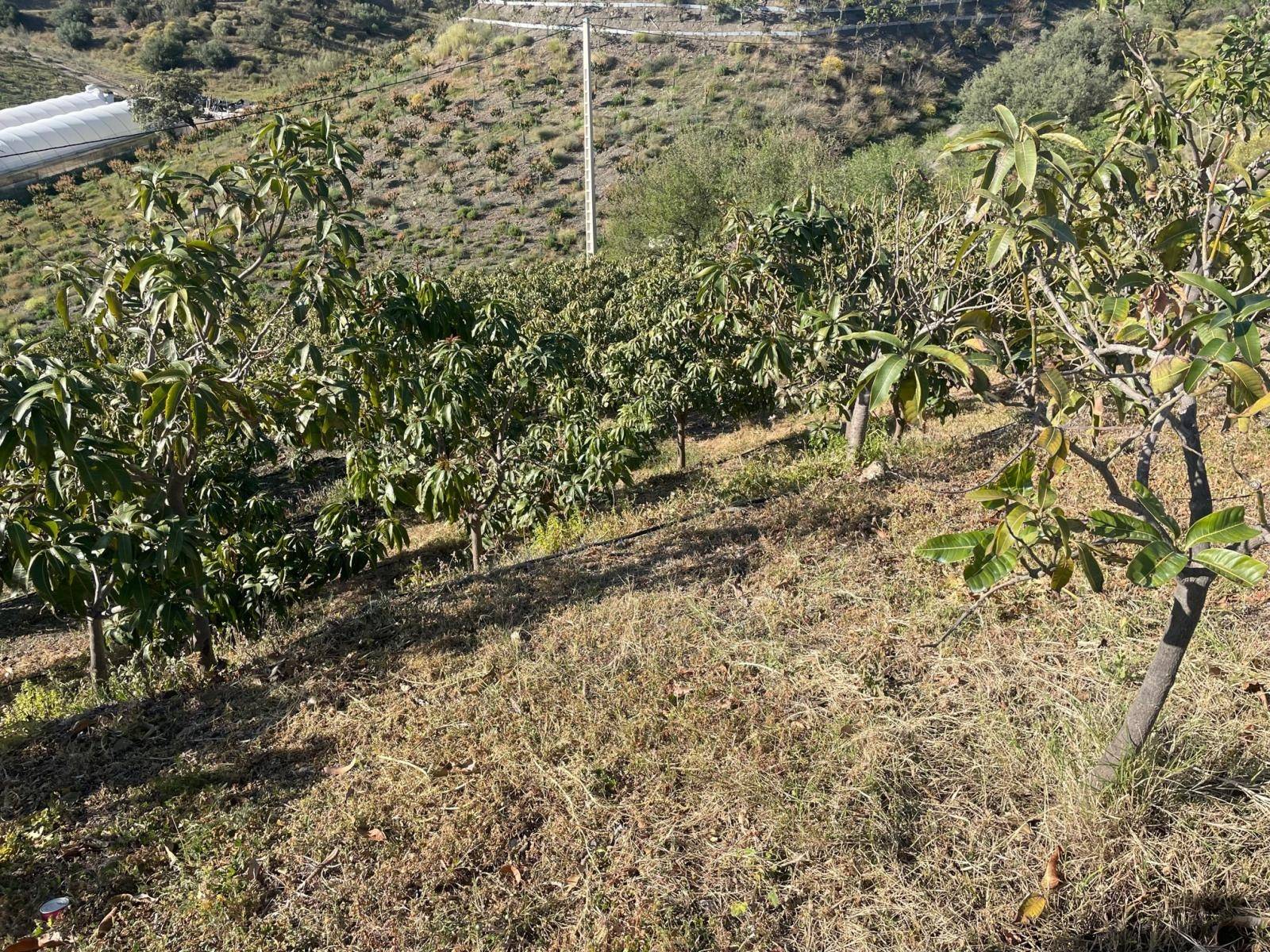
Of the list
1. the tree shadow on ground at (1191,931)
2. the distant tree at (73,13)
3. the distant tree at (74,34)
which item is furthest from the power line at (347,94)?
the tree shadow on ground at (1191,931)

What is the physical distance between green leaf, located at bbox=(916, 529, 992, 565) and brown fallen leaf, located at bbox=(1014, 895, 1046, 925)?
1188mm

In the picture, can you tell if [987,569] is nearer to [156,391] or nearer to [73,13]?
[156,391]

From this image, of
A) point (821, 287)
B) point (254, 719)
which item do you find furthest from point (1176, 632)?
point (821, 287)

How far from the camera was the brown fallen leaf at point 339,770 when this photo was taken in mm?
2957

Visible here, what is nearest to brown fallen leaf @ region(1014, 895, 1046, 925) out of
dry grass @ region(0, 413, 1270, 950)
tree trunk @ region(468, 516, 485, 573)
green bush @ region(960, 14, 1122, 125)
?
dry grass @ region(0, 413, 1270, 950)

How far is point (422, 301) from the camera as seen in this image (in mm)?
4637

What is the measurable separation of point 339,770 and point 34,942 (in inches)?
38.7

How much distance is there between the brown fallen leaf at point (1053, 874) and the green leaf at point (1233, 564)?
1175mm

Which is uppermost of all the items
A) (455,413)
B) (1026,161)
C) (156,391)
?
(1026,161)

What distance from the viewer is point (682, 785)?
2.69m

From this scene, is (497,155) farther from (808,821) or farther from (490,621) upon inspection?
(808,821)

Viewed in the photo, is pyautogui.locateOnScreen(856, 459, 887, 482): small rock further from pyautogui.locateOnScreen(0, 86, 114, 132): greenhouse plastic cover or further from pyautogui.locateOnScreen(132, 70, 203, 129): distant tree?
pyautogui.locateOnScreen(0, 86, 114, 132): greenhouse plastic cover

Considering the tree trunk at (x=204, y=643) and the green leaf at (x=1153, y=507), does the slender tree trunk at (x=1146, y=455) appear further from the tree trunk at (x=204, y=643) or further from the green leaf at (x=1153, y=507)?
the tree trunk at (x=204, y=643)

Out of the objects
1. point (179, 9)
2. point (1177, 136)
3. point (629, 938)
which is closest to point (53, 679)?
point (629, 938)
